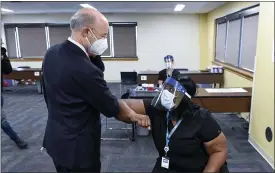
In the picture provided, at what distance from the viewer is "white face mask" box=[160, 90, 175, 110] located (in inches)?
47.7

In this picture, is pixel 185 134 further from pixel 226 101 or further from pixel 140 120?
pixel 226 101

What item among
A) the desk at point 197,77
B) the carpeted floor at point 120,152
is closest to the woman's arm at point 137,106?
the carpeted floor at point 120,152

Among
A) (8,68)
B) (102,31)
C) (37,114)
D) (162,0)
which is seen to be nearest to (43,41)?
(37,114)

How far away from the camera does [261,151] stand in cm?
264

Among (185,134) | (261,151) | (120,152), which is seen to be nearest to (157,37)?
(120,152)

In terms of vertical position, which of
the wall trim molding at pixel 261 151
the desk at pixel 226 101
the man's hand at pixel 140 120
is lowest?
the wall trim molding at pixel 261 151

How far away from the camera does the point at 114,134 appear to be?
3.39 m

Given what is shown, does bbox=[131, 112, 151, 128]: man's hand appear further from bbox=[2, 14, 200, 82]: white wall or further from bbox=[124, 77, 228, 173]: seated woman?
bbox=[2, 14, 200, 82]: white wall

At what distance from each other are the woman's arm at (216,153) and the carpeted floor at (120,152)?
1.31 metres

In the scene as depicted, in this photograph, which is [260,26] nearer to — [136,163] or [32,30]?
[136,163]

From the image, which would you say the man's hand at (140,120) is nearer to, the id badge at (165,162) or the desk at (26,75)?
the id badge at (165,162)

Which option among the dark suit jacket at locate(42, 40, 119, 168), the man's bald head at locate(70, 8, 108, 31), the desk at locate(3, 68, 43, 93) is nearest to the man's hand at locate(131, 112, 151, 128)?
the dark suit jacket at locate(42, 40, 119, 168)

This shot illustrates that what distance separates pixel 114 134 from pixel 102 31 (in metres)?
2.47

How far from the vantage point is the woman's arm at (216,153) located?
1.17m
